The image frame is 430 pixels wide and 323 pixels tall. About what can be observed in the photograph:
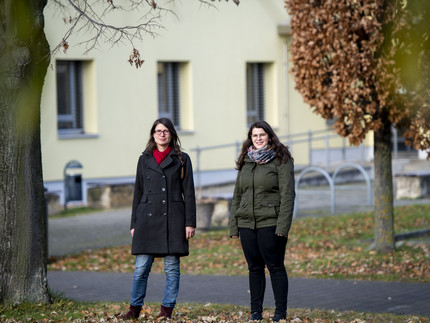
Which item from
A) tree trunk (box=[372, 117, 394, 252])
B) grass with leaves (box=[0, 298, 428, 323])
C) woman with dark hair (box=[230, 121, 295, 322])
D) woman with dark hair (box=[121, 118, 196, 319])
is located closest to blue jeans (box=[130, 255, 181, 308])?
woman with dark hair (box=[121, 118, 196, 319])

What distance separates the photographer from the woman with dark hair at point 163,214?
7.52 metres

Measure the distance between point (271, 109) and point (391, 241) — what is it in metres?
13.7

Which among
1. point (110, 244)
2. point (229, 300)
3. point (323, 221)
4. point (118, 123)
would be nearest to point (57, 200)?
point (118, 123)

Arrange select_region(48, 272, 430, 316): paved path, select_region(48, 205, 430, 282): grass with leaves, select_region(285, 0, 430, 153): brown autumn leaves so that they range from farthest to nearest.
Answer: select_region(48, 205, 430, 282): grass with leaves < select_region(285, 0, 430, 153): brown autumn leaves < select_region(48, 272, 430, 316): paved path

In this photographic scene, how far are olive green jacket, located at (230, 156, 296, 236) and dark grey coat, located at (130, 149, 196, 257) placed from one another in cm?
45

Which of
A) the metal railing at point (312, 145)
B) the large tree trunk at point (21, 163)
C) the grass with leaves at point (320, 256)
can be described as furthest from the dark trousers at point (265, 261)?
the metal railing at point (312, 145)

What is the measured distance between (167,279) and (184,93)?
16.5m

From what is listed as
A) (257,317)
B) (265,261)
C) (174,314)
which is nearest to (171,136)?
(265,261)

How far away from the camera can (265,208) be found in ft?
24.3

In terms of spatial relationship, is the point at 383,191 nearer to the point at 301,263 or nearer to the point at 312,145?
the point at 301,263

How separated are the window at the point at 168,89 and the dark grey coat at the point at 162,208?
1587cm

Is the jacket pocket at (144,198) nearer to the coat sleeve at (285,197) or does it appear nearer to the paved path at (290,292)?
the coat sleeve at (285,197)

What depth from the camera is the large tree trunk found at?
7.87 m

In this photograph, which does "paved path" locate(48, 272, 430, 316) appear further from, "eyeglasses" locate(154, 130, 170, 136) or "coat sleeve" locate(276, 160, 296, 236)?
"eyeglasses" locate(154, 130, 170, 136)
